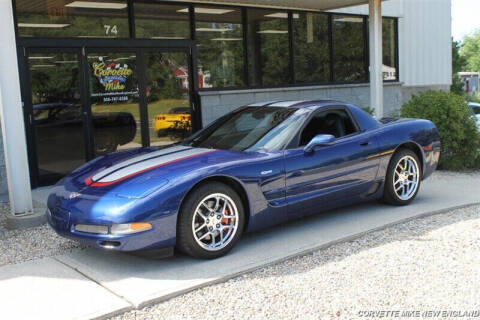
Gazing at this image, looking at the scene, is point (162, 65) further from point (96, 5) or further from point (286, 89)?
point (286, 89)

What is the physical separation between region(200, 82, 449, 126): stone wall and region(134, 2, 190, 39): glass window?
4.12ft

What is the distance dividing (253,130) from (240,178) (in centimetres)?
99

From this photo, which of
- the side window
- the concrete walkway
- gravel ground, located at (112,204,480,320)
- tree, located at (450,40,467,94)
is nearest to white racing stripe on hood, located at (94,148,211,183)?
the concrete walkway

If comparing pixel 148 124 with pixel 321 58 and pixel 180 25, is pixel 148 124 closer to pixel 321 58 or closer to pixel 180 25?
pixel 180 25

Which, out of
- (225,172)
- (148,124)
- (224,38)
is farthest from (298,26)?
(225,172)

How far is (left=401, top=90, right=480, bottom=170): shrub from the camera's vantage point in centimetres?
944

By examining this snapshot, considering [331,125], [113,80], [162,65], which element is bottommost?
[331,125]

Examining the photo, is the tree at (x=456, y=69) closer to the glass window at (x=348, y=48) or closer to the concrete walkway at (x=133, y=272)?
the glass window at (x=348, y=48)

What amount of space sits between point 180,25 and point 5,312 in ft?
23.9

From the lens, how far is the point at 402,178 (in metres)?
6.53

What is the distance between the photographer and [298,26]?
12.2 metres

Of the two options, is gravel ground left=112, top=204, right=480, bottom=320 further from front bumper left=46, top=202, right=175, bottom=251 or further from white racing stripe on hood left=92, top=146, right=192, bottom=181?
white racing stripe on hood left=92, top=146, right=192, bottom=181

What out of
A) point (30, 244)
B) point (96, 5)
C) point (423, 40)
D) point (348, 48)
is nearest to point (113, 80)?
point (96, 5)

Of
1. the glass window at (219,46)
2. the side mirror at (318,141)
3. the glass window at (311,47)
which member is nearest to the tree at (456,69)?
the glass window at (311,47)
